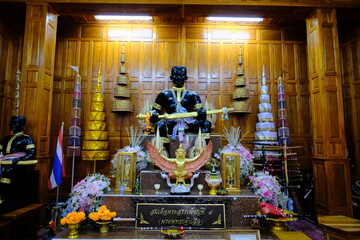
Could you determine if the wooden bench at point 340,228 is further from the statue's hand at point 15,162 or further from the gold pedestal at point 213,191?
the statue's hand at point 15,162

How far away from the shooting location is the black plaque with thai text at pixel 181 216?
2.80 meters

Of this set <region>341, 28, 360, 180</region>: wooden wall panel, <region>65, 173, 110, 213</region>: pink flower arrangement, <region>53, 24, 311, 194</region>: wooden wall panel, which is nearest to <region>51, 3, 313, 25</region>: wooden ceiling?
<region>53, 24, 311, 194</region>: wooden wall panel

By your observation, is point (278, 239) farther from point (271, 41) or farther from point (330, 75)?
point (271, 41)

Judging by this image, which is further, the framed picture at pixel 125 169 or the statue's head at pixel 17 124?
the statue's head at pixel 17 124

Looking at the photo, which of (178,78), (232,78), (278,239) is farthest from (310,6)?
(278,239)

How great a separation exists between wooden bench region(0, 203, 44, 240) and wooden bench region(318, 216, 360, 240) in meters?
3.69

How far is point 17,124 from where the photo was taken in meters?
3.73

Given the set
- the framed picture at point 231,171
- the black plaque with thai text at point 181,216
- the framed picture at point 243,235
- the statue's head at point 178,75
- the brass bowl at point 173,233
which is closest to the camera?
the framed picture at point 243,235

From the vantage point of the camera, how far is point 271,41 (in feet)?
19.6

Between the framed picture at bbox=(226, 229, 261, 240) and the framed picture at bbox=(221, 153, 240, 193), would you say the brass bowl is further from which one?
the framed picture at bbox=(221, 153, 240, 193)

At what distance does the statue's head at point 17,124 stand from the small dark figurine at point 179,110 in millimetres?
2196

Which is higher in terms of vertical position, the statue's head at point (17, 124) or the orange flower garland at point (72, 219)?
the statue's head at point (17, 124)

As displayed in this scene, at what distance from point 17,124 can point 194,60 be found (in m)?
4.10

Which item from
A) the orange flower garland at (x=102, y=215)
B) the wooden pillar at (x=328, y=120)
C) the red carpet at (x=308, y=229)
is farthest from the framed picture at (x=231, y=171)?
the wooden pillar at (x=328, y=120)
